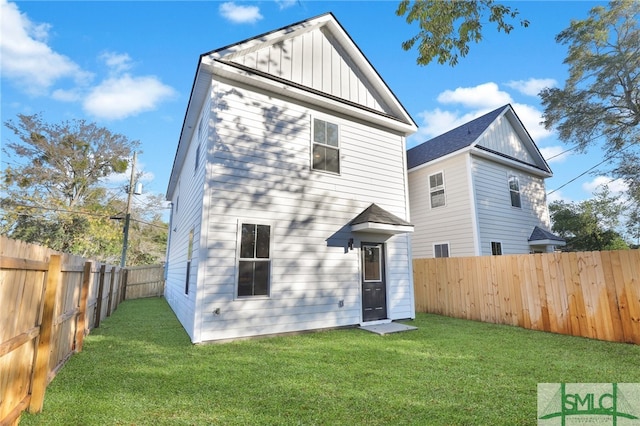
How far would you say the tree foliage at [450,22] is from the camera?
5145 millimetres

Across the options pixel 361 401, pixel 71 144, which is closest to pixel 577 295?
pixel 361 401

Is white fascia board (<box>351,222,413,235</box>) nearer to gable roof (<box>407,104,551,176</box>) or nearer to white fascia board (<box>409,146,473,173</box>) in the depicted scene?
white fascia board (<box>409,146,473,173</box>)

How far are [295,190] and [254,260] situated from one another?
6.15 ft

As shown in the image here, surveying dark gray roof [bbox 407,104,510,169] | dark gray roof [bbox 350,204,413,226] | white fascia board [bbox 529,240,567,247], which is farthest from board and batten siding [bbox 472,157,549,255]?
dark gray roof [bbox 350,204,413,226]

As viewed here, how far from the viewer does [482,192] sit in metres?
11.4

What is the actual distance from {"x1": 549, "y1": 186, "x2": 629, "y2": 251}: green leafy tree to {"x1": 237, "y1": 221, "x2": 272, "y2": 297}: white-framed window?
17.4 m

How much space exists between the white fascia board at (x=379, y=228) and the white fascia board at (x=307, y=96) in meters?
3.18

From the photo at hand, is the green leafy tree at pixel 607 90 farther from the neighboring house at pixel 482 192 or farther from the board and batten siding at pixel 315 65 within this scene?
the board and batten siding at pixel 315 65

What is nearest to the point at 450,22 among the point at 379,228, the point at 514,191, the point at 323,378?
the point at 379,228

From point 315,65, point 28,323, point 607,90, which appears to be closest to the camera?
point 28,323

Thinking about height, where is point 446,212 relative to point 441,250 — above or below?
above

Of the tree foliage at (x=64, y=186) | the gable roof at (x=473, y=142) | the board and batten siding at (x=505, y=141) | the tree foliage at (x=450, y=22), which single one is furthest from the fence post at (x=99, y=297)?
the board and batten siding at (x=505, y=141)

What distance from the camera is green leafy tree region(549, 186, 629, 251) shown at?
50.1 feet

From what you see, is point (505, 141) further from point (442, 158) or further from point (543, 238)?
point (543, 238)
